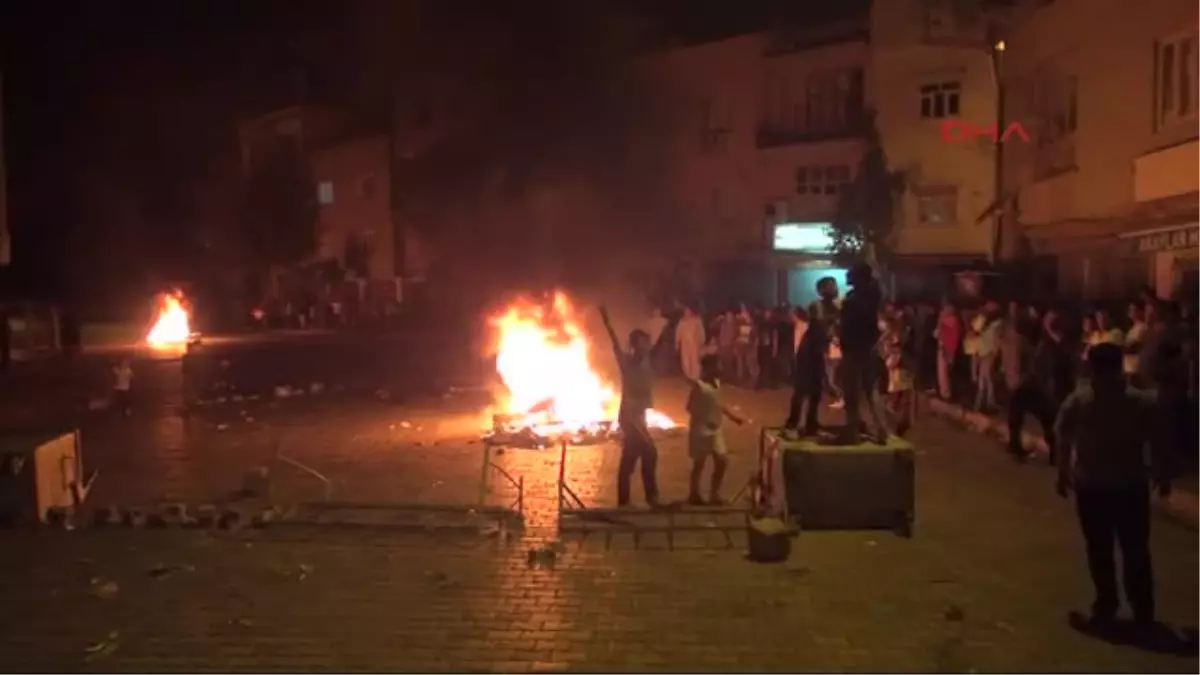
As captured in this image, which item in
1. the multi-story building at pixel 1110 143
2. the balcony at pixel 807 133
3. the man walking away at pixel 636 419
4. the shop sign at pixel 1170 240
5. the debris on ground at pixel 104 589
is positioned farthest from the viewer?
the balcony at pixel 807 133

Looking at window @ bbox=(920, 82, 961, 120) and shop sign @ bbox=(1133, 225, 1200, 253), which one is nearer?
shop sign @ bbox=(1133, 225, 1200, 253)

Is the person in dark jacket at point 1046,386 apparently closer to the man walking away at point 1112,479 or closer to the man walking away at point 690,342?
the man walking away at point 1112,479

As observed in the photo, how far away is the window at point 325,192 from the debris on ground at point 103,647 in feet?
186

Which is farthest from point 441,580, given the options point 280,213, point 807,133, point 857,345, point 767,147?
point 280,213

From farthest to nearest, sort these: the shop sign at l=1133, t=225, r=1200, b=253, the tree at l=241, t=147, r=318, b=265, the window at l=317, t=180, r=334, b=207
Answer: the window at l=317, t=180, r=334, b=207, the tree at l=241, t=147, r=318, b=265, the shop sign at l=1133, t=225, r=1200, b=253

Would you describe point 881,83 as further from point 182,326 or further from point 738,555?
point 738,555

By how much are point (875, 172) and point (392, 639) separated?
28967 mm

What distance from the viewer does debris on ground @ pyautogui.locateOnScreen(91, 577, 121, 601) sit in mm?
8258

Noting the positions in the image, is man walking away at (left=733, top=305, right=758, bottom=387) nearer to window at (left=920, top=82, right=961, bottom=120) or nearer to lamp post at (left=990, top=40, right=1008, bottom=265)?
lamp post at (left=990, top=40, right=1008, bottom=265)

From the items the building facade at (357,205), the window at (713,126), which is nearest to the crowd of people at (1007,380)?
the window at (713,126)

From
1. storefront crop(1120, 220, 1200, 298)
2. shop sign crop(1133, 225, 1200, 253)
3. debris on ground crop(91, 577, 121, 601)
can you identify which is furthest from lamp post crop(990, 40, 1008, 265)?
debris on ground crop(91, 577, 121, 601)

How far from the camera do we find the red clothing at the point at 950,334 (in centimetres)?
1933

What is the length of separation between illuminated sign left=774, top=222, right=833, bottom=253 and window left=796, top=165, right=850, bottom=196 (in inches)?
51.2

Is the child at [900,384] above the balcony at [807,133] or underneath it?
underneath
